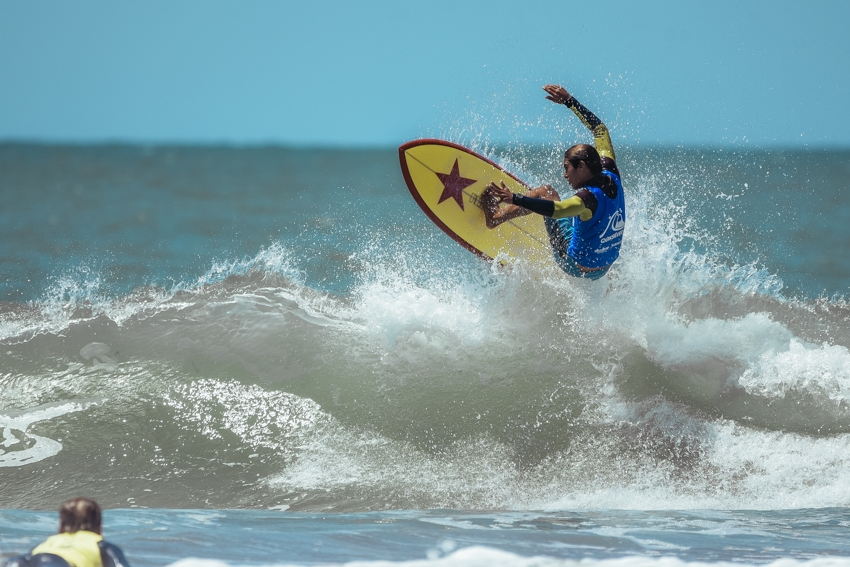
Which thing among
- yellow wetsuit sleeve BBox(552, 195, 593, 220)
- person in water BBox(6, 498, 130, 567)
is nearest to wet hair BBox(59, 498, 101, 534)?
person in water BBox(6, 498, 130, 567)

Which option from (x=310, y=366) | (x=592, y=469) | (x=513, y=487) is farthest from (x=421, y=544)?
(x=310, y=366)

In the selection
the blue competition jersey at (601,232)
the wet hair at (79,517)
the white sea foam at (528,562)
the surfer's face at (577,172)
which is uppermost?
the surfer's face at (577,172)

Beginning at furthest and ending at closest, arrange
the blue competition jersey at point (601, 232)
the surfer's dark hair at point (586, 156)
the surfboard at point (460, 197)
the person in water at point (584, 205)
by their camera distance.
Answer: the surfboard at point (460, 197)
the blue competition jersey at point (601, 232)
the surfer's dark hair at point (586, 156)
the person in water at point (584, 205)

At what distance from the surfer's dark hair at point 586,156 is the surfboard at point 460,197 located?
123 centimetres

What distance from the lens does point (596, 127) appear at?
6574 mm

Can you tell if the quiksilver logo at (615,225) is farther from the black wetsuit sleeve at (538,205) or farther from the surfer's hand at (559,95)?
the surfer's hand at (559,95)

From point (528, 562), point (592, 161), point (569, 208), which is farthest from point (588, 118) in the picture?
point (528, 562)

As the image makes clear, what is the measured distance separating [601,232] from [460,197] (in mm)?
1388

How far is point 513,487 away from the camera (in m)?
5.52

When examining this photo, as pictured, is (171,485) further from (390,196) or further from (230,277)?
(390,196)

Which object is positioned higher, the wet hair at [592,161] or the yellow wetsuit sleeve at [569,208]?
the wet hair at [592,161]

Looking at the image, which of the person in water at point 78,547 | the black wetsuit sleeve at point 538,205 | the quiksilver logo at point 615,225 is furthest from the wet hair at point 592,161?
the person in water at point 78,547

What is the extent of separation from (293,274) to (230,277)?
2.97ft

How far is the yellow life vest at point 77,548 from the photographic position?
3.19m
